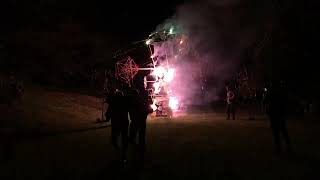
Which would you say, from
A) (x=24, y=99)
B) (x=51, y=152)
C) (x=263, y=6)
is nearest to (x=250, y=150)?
(x=51, y=152)

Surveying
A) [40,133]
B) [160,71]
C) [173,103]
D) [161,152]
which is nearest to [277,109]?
[161,152]

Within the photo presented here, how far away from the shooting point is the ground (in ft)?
34.8

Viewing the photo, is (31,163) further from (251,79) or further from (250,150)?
(251,79)

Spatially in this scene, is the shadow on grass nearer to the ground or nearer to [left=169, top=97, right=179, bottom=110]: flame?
the ground

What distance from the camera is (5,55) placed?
3231cm

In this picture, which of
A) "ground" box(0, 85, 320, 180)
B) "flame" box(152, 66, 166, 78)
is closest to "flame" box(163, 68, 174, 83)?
"flame" box(152, 66, 166, 78)

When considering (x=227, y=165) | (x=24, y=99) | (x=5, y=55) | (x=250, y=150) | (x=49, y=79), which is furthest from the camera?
(x=49, y=79)

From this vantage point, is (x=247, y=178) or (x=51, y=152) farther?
(x=51, y=152)

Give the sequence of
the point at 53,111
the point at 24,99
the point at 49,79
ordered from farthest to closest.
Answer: the point at 49,79 < the point at 24,99 < the point at 53,111

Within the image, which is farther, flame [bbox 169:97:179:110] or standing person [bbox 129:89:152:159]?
flame [bbox 169:97:179:110]

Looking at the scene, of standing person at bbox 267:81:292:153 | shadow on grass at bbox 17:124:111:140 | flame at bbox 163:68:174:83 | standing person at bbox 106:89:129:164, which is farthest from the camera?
flame at bbox 163:68:174:83

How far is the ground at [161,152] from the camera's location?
10617mm

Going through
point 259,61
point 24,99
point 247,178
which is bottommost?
point 247,178

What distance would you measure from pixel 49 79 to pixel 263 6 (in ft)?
56.2
